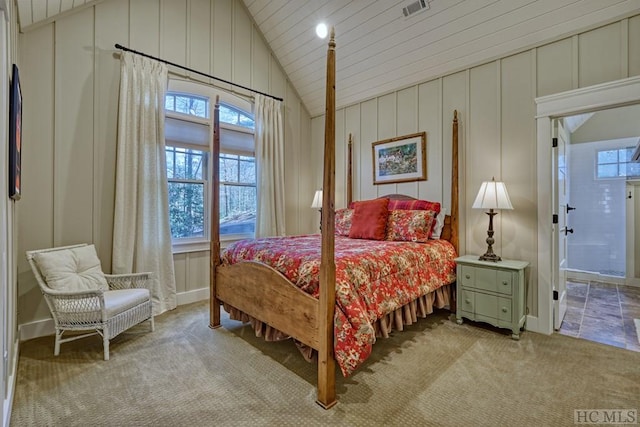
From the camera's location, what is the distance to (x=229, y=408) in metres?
1.73

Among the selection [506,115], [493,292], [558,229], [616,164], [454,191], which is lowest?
[493,292]

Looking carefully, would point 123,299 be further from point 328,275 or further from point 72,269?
point 328,275

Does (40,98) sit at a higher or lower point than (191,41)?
lower

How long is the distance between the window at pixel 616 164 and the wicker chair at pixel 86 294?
6.41 metres

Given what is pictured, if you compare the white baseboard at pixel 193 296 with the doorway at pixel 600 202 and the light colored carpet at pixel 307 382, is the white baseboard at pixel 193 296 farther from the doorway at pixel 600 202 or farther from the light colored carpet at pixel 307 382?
the doorway at pixel 600 202

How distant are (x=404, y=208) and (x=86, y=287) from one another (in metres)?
3.12

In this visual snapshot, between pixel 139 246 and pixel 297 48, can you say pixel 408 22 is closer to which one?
pixel 297 48

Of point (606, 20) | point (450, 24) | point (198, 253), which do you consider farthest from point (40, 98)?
point (606, 20)

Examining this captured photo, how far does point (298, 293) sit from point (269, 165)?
2643 millimetres

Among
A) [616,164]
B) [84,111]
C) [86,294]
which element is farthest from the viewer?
[616,164]

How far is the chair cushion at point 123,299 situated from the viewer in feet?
7.72

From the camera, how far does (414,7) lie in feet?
9.91

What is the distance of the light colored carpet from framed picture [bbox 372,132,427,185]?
6.15 feet

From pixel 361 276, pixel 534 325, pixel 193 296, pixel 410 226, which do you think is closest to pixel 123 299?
pixel 193 296
